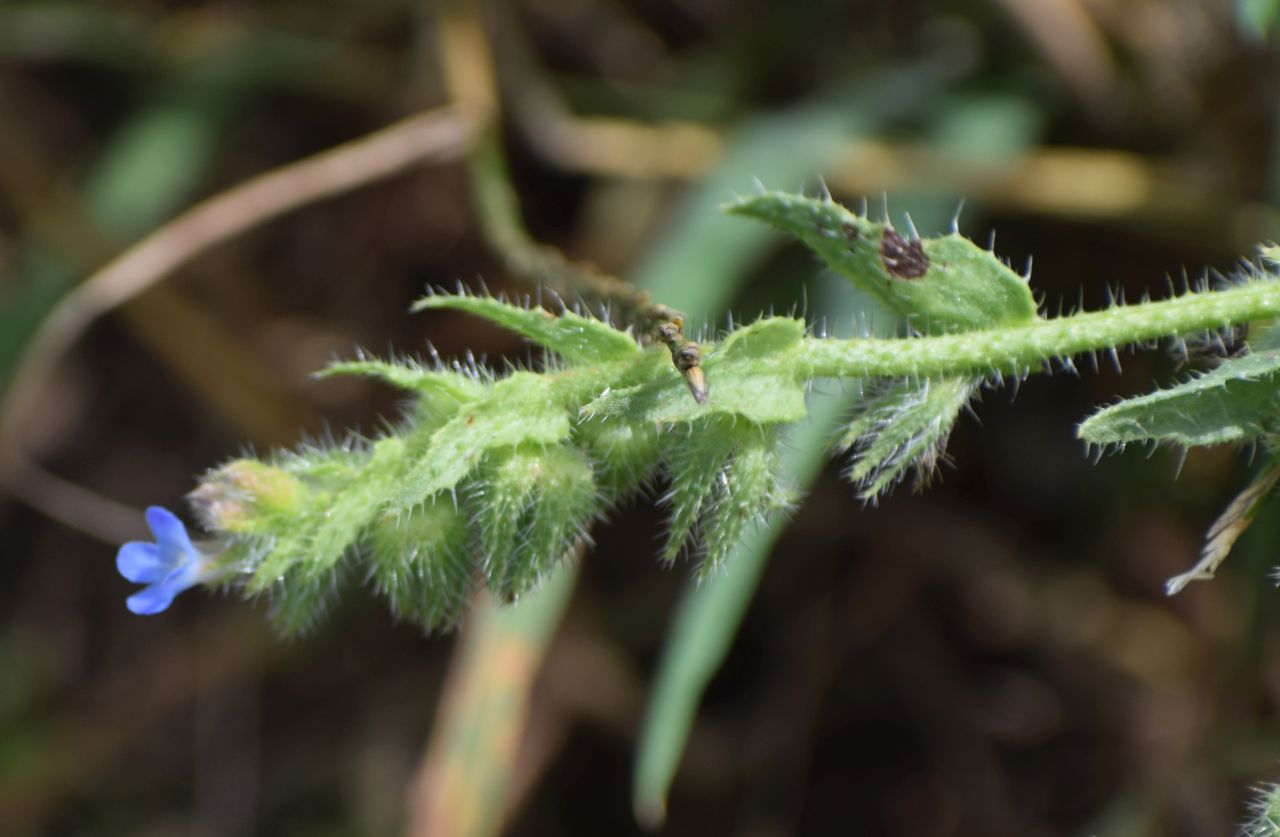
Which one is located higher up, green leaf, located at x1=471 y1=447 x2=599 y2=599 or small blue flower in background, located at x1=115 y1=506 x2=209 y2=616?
small blue flower in background, located at x1=115 y1=506 x2=209 y2=616

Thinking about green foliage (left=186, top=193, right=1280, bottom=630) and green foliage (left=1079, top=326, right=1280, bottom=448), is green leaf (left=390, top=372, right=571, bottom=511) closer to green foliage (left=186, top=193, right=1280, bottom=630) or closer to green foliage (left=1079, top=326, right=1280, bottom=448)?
green foliage (left=186, top=193, right=1280, bottom=630)

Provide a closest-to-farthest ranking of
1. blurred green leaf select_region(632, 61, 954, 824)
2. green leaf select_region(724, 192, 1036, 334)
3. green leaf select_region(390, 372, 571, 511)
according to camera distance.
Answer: green leaf select_region(390, 372, 571, 511), green leaf select_region(724, 192, 1036, 334), blurred green leaf select_region(632, 61, 954, 824)

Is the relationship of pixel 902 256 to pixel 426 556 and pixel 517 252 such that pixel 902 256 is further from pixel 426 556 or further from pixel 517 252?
pixel 517 252

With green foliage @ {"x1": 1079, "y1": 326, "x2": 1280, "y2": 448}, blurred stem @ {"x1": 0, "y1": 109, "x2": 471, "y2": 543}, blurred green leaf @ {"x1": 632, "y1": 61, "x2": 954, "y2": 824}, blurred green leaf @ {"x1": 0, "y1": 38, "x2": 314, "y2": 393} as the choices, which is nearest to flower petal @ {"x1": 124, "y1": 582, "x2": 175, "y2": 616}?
blurred green leaf @ {"x1": 632, "y1": 61, "x2": 954, "y2": 824}

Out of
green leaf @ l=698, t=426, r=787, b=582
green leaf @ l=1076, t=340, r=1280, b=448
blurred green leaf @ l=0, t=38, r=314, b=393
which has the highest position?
blurred green leaf @ l=0, t=38, r=314, b=393

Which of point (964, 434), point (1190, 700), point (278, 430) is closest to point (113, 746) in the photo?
point (278, 430)

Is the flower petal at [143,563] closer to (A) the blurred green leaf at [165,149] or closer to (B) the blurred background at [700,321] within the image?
(B) the blurred background at [700,321]

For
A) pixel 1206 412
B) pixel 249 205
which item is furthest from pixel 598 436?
pixel 249 205
